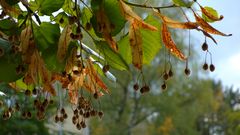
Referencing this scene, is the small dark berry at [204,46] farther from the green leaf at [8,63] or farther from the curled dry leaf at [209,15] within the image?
the green leaf at [8,63]

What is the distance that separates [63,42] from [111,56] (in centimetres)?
7

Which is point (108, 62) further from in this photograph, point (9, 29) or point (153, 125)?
point (153, 125)

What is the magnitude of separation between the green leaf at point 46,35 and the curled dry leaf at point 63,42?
34mm

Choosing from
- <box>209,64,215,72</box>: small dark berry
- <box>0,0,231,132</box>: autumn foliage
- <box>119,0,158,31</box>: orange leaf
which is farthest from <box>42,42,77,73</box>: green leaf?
<box>209,64,215,72</box>: small dark berry

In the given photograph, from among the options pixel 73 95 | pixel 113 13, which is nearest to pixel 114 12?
pixel 113 13

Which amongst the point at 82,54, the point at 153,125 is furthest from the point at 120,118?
the point at 82,54

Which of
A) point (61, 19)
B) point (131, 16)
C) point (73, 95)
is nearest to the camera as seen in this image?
point (131, 16)

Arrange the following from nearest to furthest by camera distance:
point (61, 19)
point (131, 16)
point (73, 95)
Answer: point (131, 16)
point (61, 19)
point (73, 95)

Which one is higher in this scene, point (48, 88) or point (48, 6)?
point (48, 6)

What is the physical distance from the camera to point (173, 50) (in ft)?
2.32

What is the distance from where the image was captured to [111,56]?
0.73 metres

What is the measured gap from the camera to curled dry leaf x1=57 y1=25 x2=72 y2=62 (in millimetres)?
690

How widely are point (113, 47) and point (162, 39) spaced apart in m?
0.06

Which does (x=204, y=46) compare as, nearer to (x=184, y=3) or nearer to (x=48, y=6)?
(x=184, y=3)
